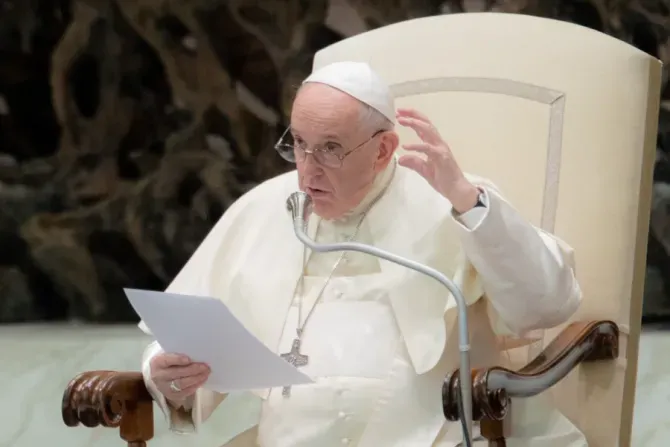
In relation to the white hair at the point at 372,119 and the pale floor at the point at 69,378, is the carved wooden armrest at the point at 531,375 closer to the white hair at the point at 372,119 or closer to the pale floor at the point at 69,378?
the white hair at the point at 372,119

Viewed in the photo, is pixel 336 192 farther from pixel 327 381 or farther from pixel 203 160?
pixel 203 160

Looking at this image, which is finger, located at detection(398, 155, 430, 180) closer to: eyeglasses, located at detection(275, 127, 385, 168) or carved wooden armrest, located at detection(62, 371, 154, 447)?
eyeglasses, located at detection(275, 127, 385, 168)

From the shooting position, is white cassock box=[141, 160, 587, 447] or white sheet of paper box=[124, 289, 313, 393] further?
white cassock box=[141, 160, 587, 447]

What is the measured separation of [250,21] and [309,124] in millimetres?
1656

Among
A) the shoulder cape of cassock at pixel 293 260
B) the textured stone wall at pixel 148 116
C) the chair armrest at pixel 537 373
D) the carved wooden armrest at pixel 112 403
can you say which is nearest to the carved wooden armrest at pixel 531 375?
the chair armrest at pixel 537 373

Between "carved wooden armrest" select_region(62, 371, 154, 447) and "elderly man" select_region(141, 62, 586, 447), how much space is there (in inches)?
1.5

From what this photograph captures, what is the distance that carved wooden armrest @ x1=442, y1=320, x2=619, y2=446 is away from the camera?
1.37 m

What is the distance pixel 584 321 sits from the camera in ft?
5.95

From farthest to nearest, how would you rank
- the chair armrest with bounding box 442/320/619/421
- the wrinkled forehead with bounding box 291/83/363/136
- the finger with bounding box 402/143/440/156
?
1. the wrinkled forehead with bounding box 291/83/363/136
2. the finger with bounding box 402/143/440/156
3. the chair armrest with bounding box 442/320/619/421

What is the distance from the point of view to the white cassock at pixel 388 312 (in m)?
1.62

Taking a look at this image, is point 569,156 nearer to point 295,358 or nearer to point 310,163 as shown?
point 310,163

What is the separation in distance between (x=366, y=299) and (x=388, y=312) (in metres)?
0.06

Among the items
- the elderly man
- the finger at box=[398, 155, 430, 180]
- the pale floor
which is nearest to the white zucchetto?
the elderly man

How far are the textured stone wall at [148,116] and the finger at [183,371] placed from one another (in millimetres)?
1746
